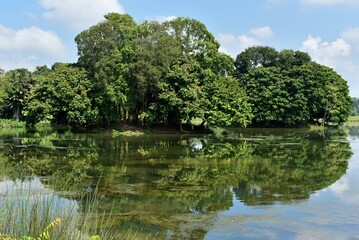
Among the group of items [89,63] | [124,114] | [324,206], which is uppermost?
[89,63]

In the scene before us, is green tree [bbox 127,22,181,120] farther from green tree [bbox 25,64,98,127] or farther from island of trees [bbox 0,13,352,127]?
green tree [bbox 25,64,98,127]

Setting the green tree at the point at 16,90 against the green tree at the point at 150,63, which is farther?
the green tree at the point at 16,90

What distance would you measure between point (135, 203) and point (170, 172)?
5.18 m

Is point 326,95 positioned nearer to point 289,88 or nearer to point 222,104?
point 289,88

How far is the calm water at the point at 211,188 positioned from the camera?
8.66 m

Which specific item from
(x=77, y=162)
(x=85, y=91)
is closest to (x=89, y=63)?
(x=85, y=91)

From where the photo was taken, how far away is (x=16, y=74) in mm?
55781

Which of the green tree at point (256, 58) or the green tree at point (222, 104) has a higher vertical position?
the green tree at point (256, 58)

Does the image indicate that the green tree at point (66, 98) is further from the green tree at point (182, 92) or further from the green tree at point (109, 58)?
the green tree at point (182, 92)

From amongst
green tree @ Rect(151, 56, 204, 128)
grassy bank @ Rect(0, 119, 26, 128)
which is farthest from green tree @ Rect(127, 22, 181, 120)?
grassy bank @ Rect(0, 119, 26, 128)

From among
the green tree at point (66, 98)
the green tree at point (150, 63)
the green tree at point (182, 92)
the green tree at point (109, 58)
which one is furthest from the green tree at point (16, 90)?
the green tree at point (182, 92)

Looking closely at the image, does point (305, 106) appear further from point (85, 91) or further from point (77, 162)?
point (77, 162)

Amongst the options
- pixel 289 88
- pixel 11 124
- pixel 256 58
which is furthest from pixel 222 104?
pixel 11 124

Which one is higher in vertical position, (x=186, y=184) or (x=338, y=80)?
(x=338, y=80)
